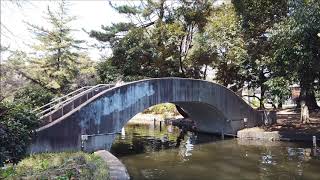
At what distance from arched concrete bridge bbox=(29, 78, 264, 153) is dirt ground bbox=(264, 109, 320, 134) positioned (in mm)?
2037

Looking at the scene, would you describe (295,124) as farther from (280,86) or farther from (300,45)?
(300,45)

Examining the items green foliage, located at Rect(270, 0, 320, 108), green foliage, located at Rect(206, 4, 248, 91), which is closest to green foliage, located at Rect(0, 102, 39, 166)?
green foliage, located at Rect(270, 0, 320, 108)

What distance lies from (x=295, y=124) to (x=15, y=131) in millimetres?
22578

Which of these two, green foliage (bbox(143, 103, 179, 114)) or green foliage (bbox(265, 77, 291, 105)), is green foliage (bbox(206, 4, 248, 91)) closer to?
green foliage (bbox(265, 77, 291, 105))

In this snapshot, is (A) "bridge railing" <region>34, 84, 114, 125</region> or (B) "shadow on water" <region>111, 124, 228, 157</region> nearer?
(A) "bridge railing" <region>34, 84, 114, 125</region>

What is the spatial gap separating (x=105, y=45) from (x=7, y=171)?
29084 mm

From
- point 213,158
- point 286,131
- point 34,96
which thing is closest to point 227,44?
point 286,131

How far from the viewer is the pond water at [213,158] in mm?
18141

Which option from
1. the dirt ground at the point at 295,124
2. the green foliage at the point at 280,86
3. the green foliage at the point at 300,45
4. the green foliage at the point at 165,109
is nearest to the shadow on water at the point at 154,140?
the dirt ground at the point at 295,124

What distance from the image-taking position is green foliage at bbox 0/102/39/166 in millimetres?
14664

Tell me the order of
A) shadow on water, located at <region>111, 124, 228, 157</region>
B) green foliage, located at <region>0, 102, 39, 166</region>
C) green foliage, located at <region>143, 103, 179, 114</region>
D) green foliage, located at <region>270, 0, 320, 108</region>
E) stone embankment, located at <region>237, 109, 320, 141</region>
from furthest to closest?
green foliage, located at <region>143, 103, 179, 114</region> → stone embankment, located at <region>237, 109, 320, 141</region> → shadow on water, located at <region>111, 124, 228, 157</region> → green foliage, located at <region>270, 0, 320, 108</region> → green foliage, located at <region>0, 102, 39, 166</region>

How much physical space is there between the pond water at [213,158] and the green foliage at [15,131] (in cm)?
480

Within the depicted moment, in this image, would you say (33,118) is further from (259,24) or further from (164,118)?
(164,118)

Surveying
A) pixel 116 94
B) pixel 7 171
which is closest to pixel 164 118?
pixel 116 94
